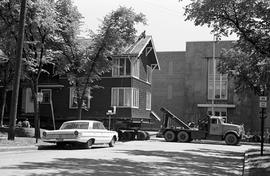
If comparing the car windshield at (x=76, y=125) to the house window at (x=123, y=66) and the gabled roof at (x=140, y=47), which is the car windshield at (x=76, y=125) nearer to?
the gabled roof at (x=140, y=47)

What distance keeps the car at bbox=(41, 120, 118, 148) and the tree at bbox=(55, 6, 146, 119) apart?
801 centimetres

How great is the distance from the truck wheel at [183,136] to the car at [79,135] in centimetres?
1315

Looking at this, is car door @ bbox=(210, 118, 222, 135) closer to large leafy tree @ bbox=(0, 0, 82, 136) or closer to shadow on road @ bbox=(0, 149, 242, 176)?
large leafy tree @ bbox=(0, 0, 82, 136)

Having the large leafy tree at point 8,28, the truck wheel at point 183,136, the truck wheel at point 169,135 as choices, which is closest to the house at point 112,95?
the truck wheel at point 169,135

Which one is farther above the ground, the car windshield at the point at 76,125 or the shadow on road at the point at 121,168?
the car windshield at the point at 76,125

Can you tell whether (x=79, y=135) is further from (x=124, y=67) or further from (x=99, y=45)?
(x=124, y=67)

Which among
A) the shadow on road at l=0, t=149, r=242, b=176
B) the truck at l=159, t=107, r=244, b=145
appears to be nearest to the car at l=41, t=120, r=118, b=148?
the shadow on road at l=0, t=149, r=242, b=176

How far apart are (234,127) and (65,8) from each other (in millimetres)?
16467

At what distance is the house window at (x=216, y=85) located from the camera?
58125 mm

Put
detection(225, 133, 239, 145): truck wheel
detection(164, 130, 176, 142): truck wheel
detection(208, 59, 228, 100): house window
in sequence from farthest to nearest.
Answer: detection(208, 59, 228, 100): house window < detection(164, 130, 176, 142): truck wheel < detection(225, 133, 239, 145): truck wheel

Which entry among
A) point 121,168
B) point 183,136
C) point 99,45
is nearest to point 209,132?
point 183,136

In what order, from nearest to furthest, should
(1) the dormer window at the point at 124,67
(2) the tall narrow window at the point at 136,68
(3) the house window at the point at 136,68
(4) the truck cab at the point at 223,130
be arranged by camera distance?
(4) the truck cab at the point at 223,130 < (1) the dormer window at the point at 124,67 < (3) the house window at the point at 136,68 < (2) the tall narrow window at the point at 136,68

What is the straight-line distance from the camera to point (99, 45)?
98.5ft

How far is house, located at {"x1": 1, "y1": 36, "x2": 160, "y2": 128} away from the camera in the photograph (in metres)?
39.6
